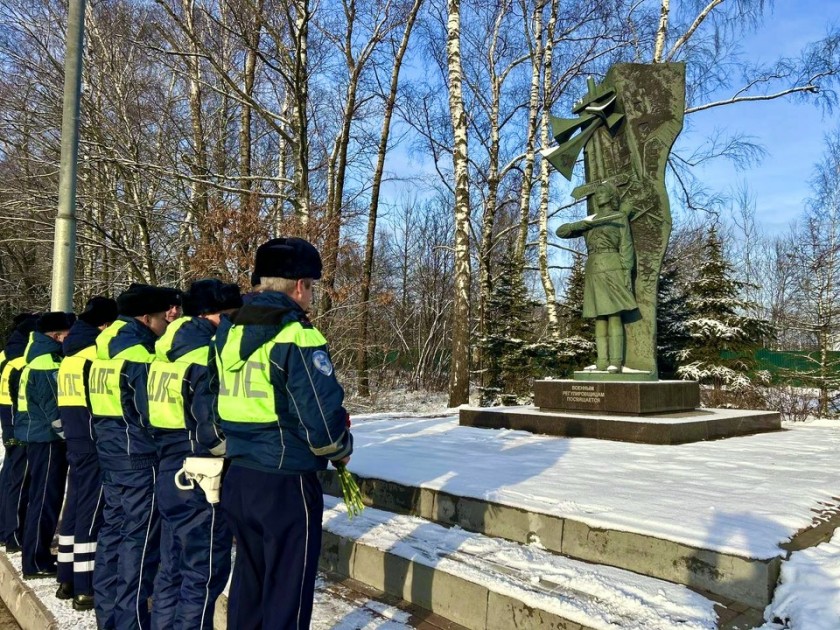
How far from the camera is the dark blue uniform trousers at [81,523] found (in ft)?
12.9

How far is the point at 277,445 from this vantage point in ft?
8.01

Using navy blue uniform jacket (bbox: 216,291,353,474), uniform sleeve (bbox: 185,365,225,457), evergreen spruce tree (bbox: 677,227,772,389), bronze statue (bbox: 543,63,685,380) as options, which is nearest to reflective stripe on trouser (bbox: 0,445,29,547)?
uniform sleeve (bbox: 185,365,225,457)

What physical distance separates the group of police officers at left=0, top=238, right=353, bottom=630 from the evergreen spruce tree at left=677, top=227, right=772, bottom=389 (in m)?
13.8

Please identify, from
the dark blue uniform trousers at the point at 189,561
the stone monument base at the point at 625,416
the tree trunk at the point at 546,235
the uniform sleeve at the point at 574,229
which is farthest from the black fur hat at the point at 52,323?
the tree trunk at the point at 546,235

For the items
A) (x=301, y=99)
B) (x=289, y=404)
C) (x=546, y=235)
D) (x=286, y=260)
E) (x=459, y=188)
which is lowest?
(x=289, y=404)

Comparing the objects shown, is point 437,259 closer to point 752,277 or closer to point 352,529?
point 752,277

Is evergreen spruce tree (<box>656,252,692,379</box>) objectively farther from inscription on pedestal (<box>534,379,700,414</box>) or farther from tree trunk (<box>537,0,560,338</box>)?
inscription on pedestal (<box>534,379,700,414</box>)

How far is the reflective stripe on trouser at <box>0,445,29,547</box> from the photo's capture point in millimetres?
5047

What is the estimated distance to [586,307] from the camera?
29.2 ft

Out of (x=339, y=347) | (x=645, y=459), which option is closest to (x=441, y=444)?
(x=645, y=459)

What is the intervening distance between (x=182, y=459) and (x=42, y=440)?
89.9 inches

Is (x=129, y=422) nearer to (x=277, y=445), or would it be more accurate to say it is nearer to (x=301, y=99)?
(x=277, y=445)

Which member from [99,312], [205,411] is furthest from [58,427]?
[205,411]

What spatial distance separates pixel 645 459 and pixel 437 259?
88.6ft
